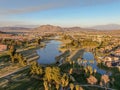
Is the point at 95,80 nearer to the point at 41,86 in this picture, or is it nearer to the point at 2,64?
the point at 41,86

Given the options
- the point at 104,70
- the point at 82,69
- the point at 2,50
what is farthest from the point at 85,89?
the point at 2,50

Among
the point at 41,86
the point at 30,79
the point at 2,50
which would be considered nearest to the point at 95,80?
the point at 41,86

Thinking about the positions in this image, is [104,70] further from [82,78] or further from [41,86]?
[41,86]

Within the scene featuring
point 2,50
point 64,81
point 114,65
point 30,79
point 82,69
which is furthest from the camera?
point 2,50

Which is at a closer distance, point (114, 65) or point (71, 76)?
point (71, 76)

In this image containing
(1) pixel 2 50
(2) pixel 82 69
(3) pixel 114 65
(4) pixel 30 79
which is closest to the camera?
(4) pixel 30 79

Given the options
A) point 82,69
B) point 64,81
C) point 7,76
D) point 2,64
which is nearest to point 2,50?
point 2,64

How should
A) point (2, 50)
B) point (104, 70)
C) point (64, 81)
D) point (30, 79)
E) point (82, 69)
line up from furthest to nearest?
1. point (2, 50)
2. point (104, 70)
3. point (82, 69)
4. point (30, 79)
5. point (64, 81)

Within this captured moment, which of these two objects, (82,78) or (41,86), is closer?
(41,86)

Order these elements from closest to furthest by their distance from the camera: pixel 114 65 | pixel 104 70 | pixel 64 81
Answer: pixel 64 81
pixel 104 70
pixel 114 65
